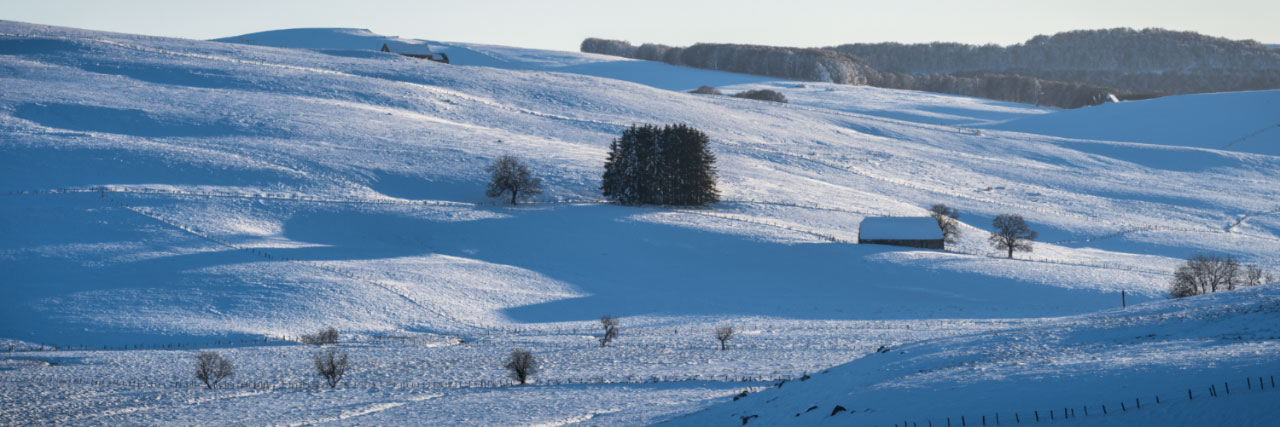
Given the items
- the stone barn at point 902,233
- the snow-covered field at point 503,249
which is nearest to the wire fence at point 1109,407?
the snow-covered field at point 503,249

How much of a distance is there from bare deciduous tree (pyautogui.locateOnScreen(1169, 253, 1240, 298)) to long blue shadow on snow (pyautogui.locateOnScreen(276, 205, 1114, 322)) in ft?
10.6

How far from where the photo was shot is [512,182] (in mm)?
67812

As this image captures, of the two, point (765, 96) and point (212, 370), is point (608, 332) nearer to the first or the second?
point (212, 370)

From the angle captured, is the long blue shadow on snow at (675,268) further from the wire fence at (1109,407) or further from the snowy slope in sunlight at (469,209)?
the wire fence at (1109,407)

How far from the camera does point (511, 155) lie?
76.5 m

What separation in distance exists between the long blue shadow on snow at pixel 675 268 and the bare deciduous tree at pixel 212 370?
583 inches

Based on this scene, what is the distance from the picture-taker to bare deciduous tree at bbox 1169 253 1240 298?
51.2 meters

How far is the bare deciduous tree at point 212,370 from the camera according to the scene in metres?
35.2

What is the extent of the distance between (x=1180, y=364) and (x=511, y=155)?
5572 cm

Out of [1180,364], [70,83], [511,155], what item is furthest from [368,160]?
[1180,364]

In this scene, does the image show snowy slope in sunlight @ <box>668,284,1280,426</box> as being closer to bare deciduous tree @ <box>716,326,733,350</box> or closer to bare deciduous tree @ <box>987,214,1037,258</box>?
bare deciduous tree @ <box>716,326,733,350</box>

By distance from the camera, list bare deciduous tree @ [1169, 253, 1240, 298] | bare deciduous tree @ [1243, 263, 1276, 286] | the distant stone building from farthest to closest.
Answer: the distant stone building
bare deciduous tree @ [1243, 263, 1276, 286]
bare deciduous tree @ [1169, 253, 1240, 298]

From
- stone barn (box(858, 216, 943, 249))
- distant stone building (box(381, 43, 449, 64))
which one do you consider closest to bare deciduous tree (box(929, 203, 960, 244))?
stone barn (box(858, 216, 943, 249))

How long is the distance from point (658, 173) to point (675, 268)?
14.1m
